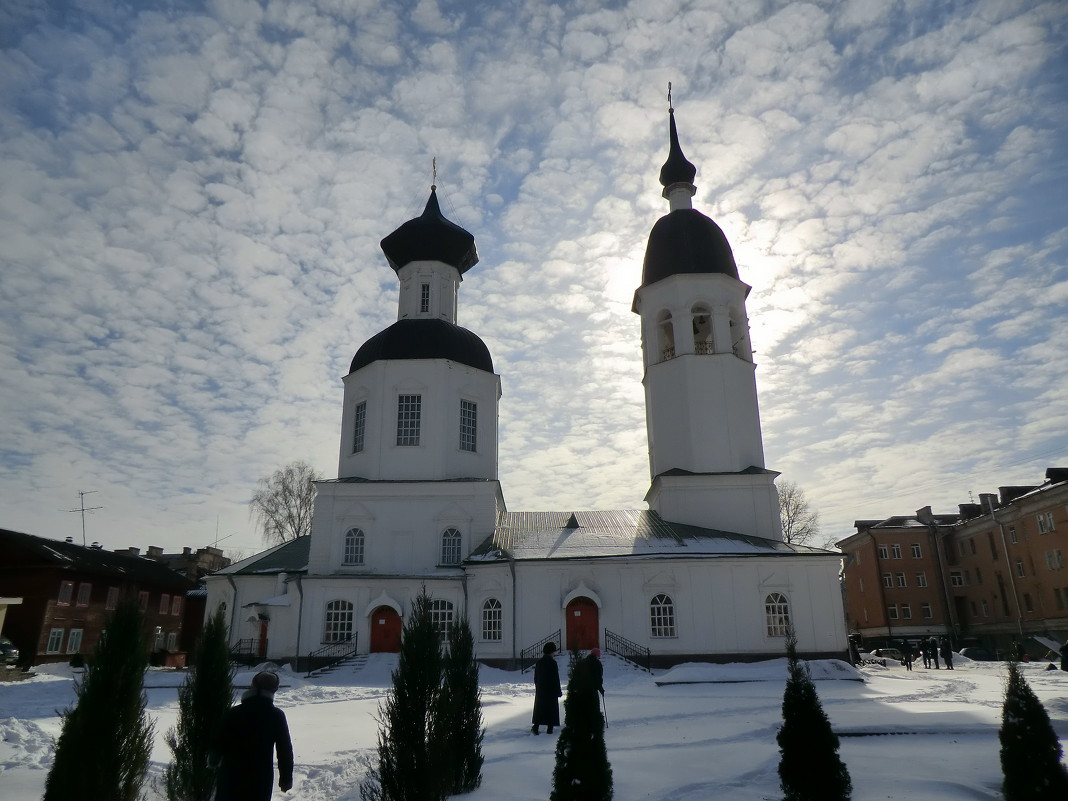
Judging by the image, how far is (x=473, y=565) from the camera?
2766cm

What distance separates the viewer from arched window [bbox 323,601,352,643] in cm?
2738

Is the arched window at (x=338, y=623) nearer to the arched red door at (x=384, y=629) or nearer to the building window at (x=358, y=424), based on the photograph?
the arched red door at (x=384, y=629)

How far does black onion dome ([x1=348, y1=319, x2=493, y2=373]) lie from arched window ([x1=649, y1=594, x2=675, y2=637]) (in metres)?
11.9

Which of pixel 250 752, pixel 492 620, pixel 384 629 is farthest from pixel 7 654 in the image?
pixel 250 752

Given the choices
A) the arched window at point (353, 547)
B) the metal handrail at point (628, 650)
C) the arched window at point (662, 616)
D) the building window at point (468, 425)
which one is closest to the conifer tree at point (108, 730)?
the metal handrail at point (628, 650)

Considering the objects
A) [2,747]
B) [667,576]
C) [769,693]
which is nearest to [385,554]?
[667,576]

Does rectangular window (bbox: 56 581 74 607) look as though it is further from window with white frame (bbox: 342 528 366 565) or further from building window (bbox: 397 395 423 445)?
building window (bbox: 397 395 423 445)

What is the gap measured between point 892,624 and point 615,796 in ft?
161

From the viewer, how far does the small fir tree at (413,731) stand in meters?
6.88

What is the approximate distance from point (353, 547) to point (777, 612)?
16.1 meters

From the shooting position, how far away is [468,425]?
31.1 metres

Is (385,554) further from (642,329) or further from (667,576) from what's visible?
(642,329)

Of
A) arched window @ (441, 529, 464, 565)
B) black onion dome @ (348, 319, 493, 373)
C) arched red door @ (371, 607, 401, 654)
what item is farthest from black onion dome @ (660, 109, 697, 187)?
arched red door @ (371, 607, 401, 654)

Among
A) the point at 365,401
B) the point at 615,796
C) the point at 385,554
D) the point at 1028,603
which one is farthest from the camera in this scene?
the point at 1028,603
